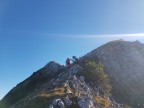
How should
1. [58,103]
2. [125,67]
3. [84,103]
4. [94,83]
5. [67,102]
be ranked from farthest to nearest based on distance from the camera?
[125,67] → [94,83] → [84,103] → [67,102] → [58,103]

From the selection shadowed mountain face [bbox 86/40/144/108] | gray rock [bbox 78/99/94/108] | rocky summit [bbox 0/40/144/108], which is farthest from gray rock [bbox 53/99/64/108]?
shadowed mountain face [bbox 86/40/144/108]

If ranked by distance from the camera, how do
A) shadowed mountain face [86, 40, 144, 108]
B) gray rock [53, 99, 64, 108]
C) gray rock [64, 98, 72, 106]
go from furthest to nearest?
shadowed mountain face [86, 40, 144, 108] < gray rock [64, 98, 72, 106] < gray rock [53, 99, 64, 108]

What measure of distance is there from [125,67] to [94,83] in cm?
2468

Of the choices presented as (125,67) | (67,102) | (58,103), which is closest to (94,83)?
(125,67)

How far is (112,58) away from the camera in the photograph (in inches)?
3664

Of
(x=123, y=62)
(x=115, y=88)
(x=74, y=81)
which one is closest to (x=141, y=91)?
(x=115, y=88)

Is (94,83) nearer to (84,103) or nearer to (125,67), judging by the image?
(125,67)

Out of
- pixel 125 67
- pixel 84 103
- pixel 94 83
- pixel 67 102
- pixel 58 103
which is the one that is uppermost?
pixel 58 103

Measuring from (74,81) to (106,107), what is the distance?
990 centimetres

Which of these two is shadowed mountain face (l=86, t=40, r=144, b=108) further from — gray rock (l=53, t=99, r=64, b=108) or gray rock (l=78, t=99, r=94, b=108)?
gray rock (l=53, t=99, r=64, b=108)

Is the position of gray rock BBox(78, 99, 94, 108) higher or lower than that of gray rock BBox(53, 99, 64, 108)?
lower

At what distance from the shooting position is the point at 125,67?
297 ft

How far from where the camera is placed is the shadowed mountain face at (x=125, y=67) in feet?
257

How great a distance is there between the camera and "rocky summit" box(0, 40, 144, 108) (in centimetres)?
4690
